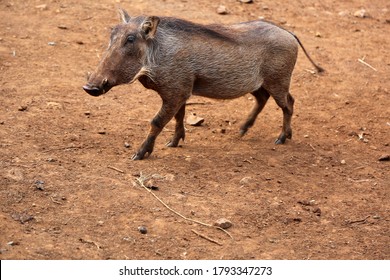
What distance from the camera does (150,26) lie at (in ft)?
20.0

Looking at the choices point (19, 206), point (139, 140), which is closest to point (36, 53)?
point (139, 140)

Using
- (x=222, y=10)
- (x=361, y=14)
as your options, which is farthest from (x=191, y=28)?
(x=361, y=14)

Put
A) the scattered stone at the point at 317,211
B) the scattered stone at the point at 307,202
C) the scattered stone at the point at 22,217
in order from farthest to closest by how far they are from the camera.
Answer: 1. the scattered stone at the point at 307,202
2. the scattered stone at the point at 317,211
3. the scattered stone at the point at 22,217

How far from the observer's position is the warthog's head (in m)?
5.93

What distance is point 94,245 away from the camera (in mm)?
4910

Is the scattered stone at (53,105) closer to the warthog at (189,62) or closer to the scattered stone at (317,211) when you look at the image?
the warthog at (189,62)

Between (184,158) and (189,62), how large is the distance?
768mm

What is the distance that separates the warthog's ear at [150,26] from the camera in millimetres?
6082

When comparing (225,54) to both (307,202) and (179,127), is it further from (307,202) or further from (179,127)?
(307,202)

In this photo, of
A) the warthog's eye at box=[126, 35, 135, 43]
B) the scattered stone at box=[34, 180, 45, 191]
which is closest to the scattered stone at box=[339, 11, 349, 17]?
the warthog's eye at box=[126, 35, 135, 43]

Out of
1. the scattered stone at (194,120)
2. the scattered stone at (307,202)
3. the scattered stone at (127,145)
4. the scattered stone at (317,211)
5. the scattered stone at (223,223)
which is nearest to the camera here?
the scattered stone at (223,223)

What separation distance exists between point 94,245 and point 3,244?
0.55 metres

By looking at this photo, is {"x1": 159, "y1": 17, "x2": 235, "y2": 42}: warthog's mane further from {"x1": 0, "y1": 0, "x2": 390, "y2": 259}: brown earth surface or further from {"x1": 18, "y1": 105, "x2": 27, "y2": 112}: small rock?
{"x1": 18, "y1": 105, "x2": 27, "y2": 112}: small rock

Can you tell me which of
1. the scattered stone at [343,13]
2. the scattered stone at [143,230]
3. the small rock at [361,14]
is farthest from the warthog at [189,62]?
the small rock at [361,14]
